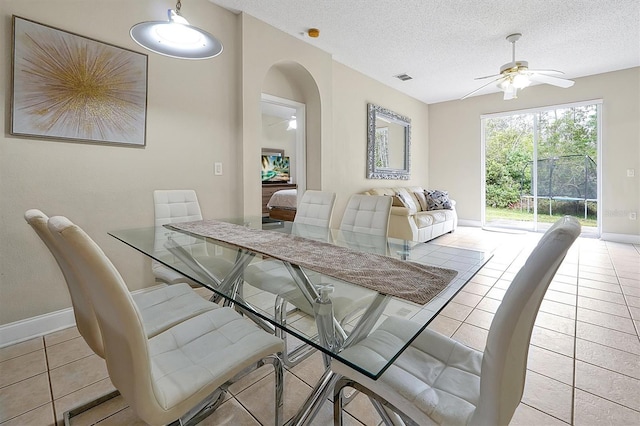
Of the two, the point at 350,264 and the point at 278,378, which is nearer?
the point at 278,378

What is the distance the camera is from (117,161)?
2.43 m

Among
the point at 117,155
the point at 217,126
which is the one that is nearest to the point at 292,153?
the point at 217,126

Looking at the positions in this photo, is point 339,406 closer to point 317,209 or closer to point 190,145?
point 317,209

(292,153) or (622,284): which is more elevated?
(292,153)

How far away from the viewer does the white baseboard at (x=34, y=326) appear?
199cm

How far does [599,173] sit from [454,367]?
5.96 metres

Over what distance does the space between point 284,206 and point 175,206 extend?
3440mm

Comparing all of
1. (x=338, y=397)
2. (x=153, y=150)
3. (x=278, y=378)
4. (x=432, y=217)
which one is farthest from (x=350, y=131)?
(x=338, y=397)

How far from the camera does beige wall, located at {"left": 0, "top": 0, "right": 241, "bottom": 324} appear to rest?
202cm

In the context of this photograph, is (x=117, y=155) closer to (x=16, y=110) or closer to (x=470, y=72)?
(x=16, y=110)

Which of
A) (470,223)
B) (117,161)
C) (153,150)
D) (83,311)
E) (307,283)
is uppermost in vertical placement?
(153,150)

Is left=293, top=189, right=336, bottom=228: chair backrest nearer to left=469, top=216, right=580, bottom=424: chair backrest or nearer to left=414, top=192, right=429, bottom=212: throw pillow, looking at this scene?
left=469, top=216, right=580, bottom=424: chair backrest

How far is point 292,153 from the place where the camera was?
8102 mm

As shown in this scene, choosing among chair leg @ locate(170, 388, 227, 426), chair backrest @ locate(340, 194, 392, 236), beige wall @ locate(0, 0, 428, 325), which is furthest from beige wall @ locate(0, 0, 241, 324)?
chair leg @ locate(170, 388, 227, 426)
